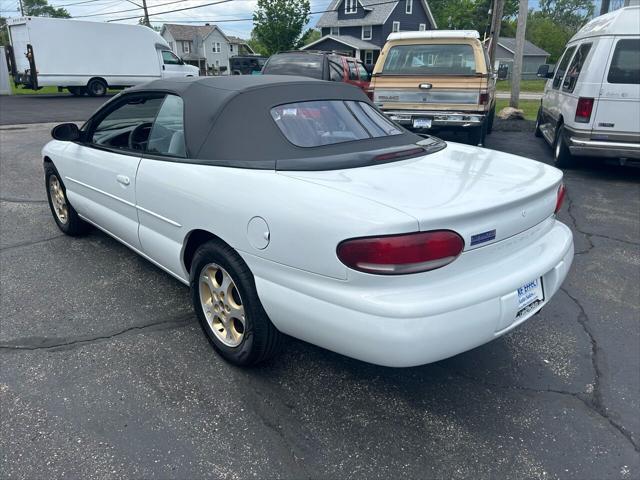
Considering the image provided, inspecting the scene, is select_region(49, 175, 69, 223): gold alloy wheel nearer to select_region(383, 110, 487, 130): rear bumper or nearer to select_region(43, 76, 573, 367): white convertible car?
select_region(43, 76, 573, 367): white convertible car

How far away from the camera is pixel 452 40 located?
29.0 ft

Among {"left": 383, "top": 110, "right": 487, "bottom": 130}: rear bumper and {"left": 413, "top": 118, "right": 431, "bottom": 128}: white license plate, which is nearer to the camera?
{"left": 383, "top": 110, "right": 487, "bottom": 130}: rear bumper

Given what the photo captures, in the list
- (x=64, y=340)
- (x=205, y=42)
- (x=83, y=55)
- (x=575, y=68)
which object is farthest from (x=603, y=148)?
(x=205, y=42)

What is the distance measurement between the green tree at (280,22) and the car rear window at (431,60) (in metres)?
38.3

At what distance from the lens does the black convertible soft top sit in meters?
2.69

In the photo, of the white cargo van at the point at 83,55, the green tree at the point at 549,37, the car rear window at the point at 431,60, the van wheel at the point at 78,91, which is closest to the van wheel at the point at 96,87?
the white cargo van at the point at 83,55

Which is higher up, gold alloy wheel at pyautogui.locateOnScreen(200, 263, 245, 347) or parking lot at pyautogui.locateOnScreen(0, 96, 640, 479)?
gold alloy wheel at pyautogui.locateOnScreen(200, 263, 245, 347)

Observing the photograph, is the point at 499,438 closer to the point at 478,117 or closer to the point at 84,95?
the point at 478,117

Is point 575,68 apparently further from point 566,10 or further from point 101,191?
point 566,10

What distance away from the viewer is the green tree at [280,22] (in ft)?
145

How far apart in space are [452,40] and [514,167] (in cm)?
676

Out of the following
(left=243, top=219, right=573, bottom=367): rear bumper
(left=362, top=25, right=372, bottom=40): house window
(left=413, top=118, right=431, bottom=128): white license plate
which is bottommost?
(left=413, top=118, right=431, bottom=128): white license plate

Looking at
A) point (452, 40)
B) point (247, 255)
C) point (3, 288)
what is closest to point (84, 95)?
point (452, 40)

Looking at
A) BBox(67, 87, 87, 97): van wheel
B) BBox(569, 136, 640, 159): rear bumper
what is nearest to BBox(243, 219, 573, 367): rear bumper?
BBox(569, 136, 640, 159): rear bumper
